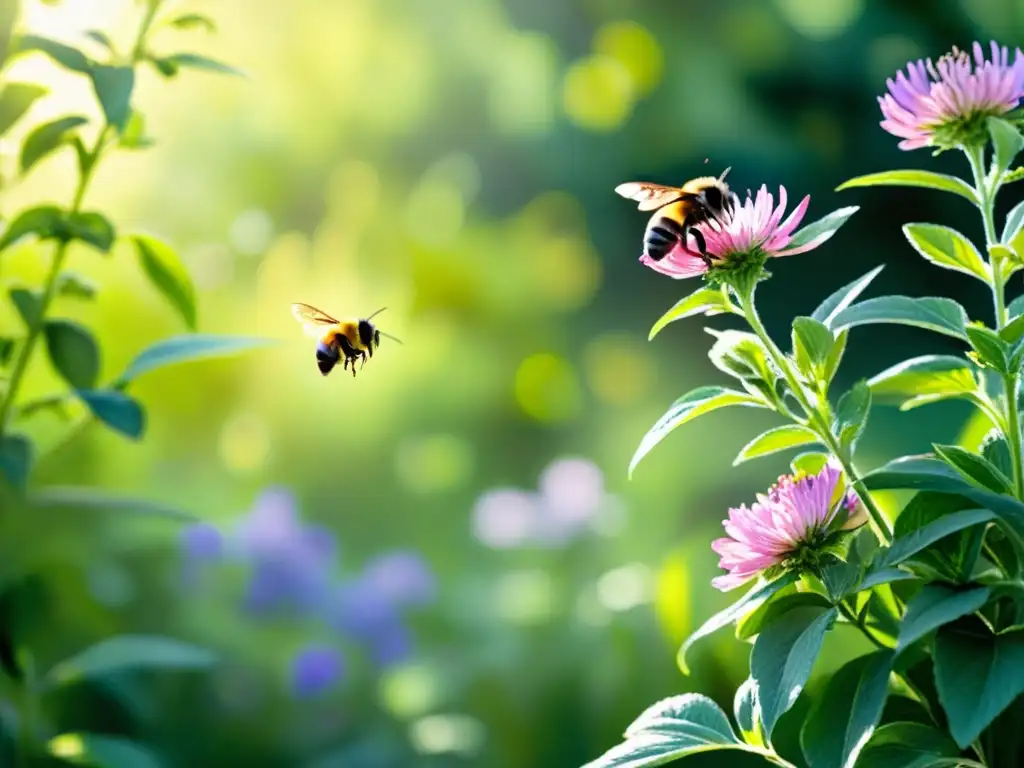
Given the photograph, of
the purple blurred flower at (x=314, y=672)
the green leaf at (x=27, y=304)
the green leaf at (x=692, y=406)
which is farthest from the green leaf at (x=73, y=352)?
the purple blurred flower at (x=314, y=672)

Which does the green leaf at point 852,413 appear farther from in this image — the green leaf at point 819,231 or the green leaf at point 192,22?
the green leaf at point 192,22

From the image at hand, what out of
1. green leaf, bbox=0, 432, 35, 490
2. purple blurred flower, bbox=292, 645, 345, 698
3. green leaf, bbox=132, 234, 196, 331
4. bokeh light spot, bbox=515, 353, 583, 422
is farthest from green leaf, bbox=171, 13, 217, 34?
bokeh light spot, bbox=515, 353, 583, 422

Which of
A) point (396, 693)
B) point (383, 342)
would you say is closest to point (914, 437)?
point (383, 342)

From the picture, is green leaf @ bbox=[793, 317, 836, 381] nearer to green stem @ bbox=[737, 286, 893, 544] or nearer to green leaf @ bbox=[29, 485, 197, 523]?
green stem @ bbox=[737, 286, 893, 544]

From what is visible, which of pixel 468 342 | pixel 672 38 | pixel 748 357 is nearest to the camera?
pixel 748 357

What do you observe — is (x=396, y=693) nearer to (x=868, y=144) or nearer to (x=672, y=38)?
(x=868, y=144)

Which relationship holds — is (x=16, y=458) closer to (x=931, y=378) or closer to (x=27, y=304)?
(x=27, y=304)
